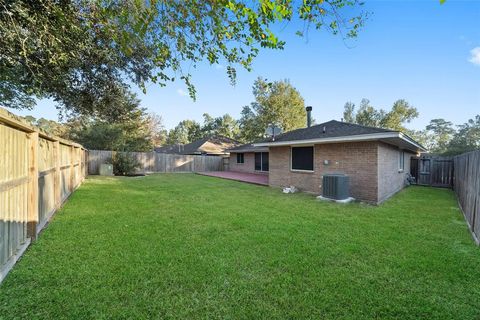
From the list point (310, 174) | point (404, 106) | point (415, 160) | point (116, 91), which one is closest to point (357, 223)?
point (310, 174)

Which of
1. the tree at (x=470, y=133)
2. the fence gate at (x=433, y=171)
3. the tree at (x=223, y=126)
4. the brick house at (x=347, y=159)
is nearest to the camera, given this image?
the brick house at (x=347, y=159)

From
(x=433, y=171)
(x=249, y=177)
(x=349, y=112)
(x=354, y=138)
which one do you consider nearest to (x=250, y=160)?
(x=249, y=177)

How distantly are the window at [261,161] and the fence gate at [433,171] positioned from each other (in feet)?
30.8

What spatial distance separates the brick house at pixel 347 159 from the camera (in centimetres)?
738

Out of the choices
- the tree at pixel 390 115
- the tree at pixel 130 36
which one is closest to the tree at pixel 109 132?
the tree at pixel 130 36

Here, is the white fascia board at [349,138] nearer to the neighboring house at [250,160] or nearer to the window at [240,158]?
the neighboring house at [250,160]

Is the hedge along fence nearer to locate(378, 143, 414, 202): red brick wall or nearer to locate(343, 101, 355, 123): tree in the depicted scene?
locate(378, 143, 414, 202): red brick wall

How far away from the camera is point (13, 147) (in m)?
2.77

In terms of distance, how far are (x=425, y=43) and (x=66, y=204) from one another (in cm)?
1357

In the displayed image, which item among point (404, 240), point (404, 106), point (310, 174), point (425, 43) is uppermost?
point (404, 106)

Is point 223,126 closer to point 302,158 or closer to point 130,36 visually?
point 302,158

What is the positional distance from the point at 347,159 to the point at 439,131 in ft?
155

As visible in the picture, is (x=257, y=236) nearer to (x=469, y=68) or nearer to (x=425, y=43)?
(x=425, y=43)

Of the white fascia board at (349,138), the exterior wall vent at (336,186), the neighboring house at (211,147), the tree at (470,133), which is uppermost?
the tree at (470,133)
